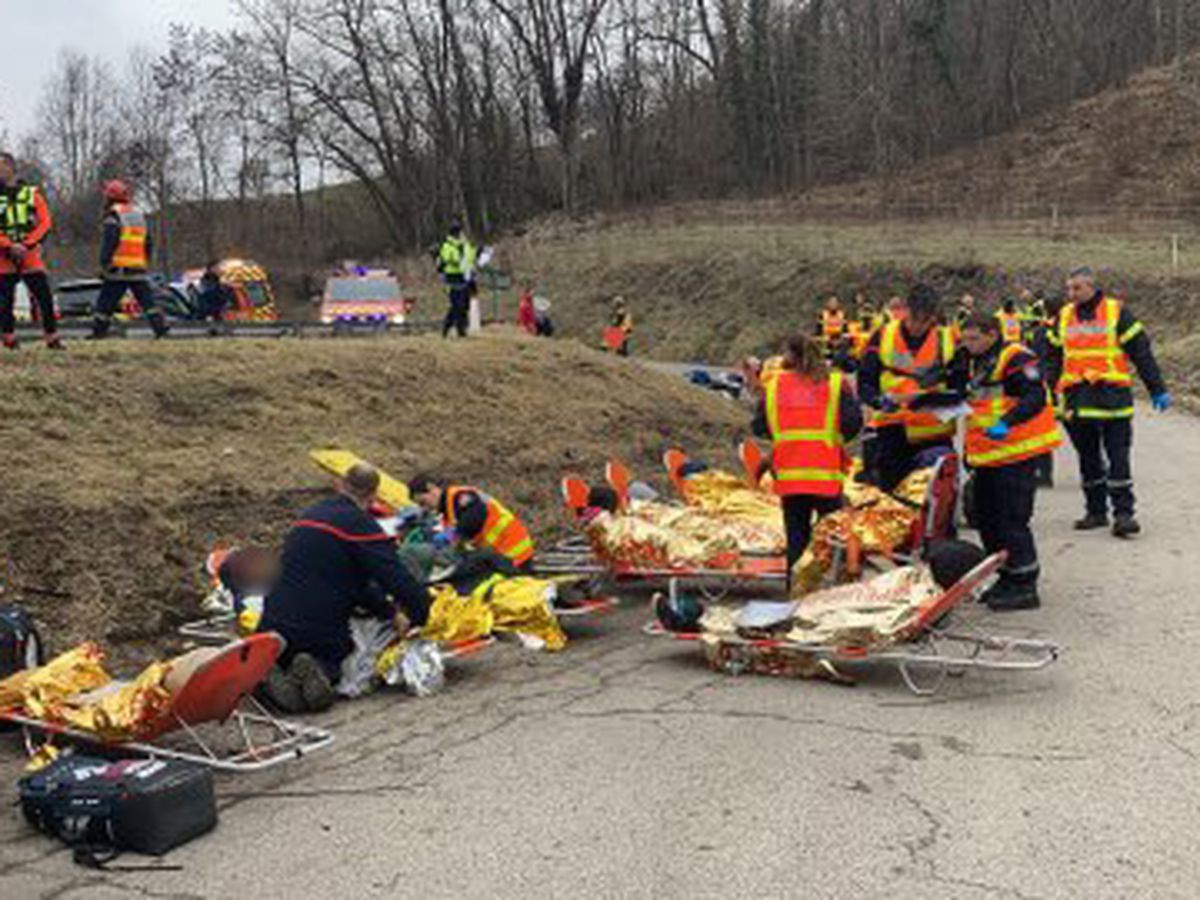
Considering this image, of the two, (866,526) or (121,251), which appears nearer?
(866,526)

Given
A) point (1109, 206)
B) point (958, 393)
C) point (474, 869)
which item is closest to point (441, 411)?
point (958, 393)

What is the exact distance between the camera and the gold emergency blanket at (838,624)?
7395mm

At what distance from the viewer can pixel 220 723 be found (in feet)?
22.6

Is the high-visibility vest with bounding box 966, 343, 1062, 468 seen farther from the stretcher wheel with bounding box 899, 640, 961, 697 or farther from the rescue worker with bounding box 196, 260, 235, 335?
the rescue worker with bounding box 196, 260, 235, 335

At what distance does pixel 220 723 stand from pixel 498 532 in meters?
3.20

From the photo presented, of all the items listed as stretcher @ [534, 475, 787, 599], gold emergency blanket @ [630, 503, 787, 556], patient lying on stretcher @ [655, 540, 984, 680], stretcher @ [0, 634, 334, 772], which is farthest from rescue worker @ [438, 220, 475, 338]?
stretcher @ [0, 634, 334, 772]

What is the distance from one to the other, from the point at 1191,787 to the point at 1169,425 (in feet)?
54.8

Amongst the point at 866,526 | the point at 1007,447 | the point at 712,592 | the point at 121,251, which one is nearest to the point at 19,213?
the point at 121,251

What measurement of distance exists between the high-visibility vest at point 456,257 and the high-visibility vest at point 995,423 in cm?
1174

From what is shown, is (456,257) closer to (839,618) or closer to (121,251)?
(121,251)

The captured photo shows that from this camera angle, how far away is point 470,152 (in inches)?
2689

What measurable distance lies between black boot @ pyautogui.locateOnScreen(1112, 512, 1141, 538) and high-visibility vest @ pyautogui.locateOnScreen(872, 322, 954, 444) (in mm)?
2315

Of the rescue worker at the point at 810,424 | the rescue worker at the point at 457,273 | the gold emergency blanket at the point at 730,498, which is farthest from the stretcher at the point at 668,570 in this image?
the rescue worker at the point at 457,273

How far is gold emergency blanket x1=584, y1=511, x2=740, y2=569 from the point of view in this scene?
9578 mm
